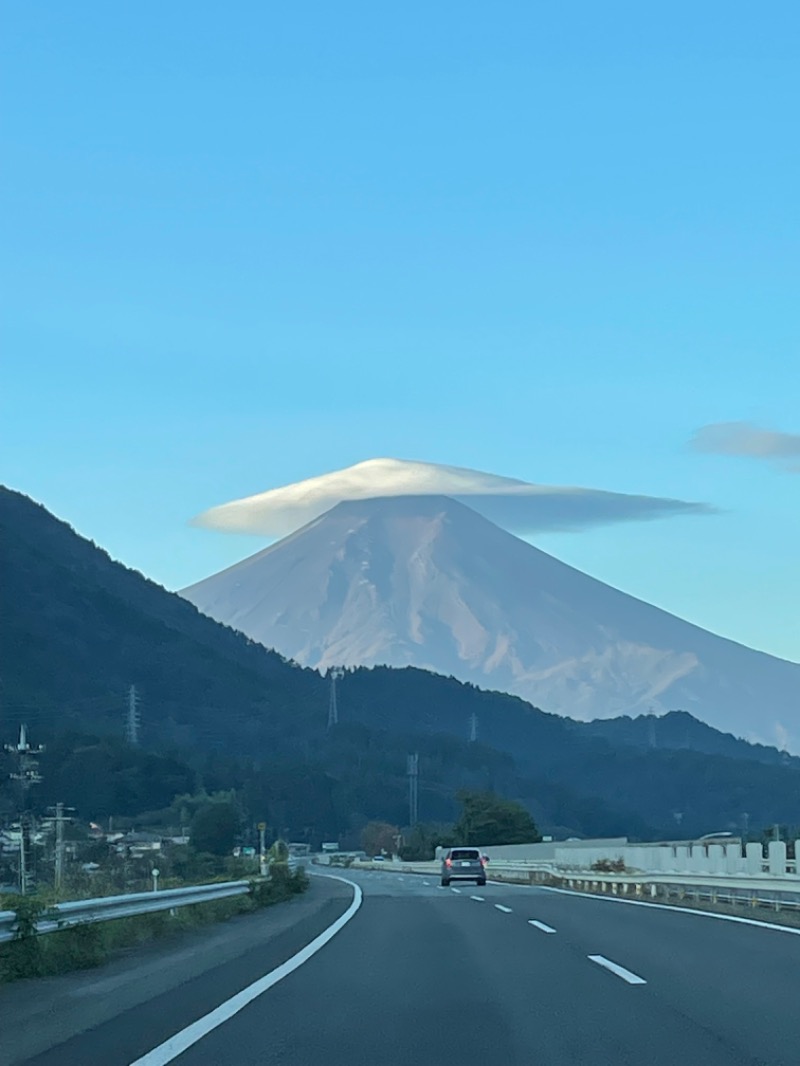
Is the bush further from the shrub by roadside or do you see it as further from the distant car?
the shrub by roadside

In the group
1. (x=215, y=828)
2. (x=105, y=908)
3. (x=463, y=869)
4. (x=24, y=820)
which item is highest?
(x=24, y=820)

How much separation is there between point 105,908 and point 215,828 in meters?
74.6

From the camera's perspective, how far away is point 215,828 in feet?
295

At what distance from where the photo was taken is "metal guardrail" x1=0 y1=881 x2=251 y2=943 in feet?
47.4

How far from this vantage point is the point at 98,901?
16766 mm

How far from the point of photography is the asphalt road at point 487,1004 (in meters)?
9.25

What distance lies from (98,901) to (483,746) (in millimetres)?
183446

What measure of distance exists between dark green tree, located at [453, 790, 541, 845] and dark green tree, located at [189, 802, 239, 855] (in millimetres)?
21539

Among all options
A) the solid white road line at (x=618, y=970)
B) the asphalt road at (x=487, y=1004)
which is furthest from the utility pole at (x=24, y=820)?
the solid white road line at (x=618, y=970)

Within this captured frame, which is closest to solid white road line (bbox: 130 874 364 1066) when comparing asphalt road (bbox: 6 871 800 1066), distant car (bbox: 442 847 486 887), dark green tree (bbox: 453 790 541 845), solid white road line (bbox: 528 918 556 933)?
asphalt road (bbox: 6 871 800 1066)

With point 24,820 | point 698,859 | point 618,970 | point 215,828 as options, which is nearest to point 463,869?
point 24,820

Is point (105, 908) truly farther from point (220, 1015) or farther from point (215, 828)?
point (215, 828)

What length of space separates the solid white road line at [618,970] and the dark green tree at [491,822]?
3656 inches

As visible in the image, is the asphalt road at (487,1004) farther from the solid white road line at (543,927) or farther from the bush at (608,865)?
the bush at (608,865)
